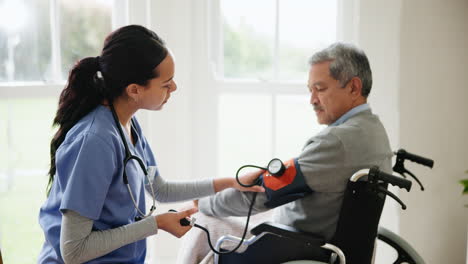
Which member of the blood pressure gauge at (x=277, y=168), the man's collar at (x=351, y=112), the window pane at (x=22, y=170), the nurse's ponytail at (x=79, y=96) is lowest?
the window pane at (x=22, y=170)

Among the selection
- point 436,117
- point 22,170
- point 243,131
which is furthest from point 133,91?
point 436,117

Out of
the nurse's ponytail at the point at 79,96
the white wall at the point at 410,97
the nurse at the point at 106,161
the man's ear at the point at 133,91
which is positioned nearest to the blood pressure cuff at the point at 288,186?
the nurse at the point at 106,161

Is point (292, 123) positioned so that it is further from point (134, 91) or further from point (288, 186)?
point (134, 91)

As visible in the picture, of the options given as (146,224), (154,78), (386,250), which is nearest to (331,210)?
(146,224)

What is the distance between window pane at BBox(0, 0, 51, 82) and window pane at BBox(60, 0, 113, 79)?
7 cm

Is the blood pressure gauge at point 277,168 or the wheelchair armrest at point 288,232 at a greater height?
the blood pressure gauge at point 277,168

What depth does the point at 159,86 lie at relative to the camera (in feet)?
5.17

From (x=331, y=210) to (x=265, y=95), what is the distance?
1.13m

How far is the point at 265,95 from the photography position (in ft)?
8.61

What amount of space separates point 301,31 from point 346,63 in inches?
38.2

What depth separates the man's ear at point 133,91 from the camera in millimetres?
1526

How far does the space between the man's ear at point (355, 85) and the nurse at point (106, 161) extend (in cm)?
56

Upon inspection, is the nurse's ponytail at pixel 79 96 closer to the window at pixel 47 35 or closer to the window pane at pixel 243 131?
the window at pixel 47 35

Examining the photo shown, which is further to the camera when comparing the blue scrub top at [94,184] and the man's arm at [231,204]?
the man's arm at [231,204]
